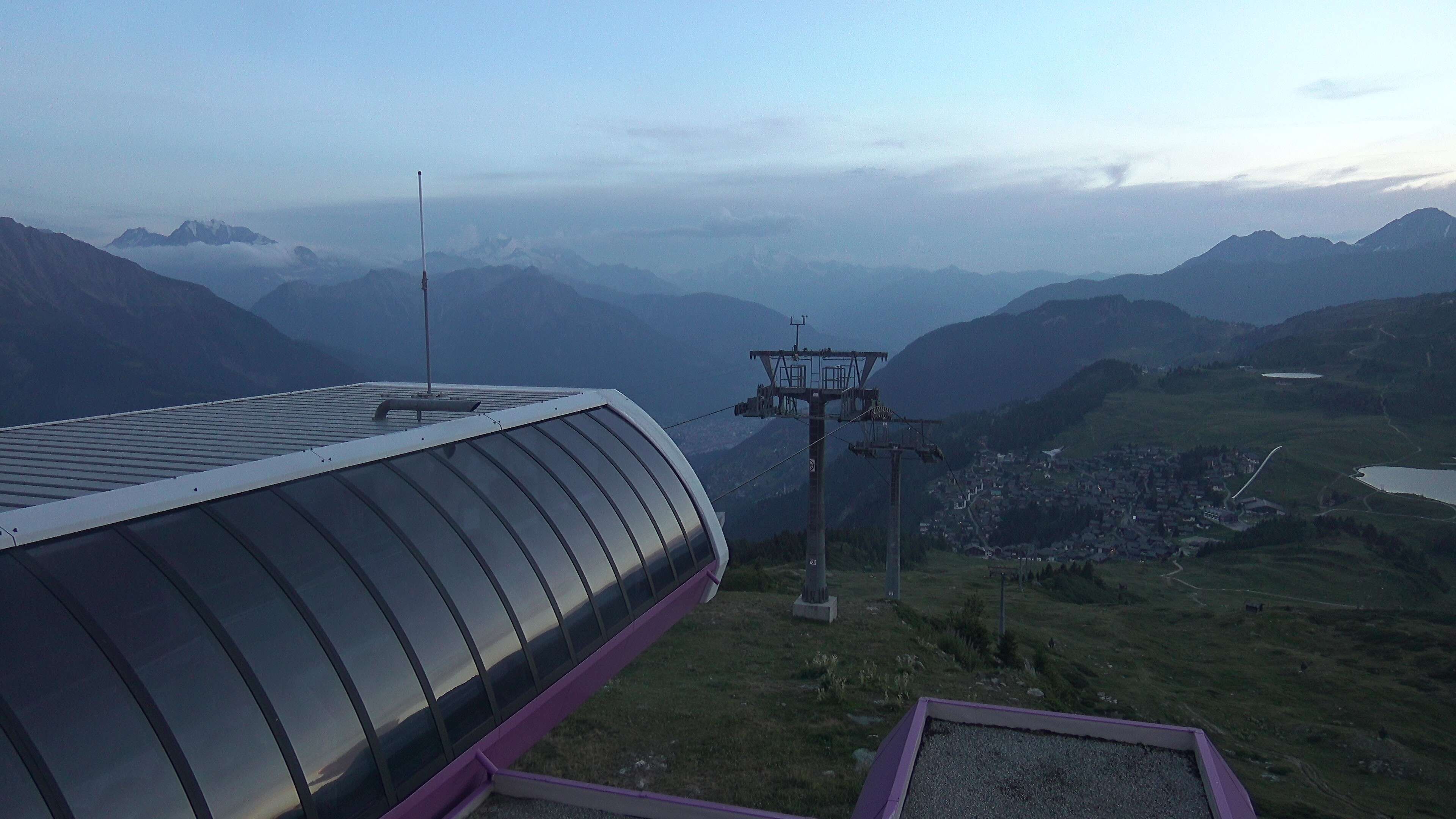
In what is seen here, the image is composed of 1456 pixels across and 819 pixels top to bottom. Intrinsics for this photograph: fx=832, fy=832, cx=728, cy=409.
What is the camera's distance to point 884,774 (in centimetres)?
1167

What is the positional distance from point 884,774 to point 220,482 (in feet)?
30.6

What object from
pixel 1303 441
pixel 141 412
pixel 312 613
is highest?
pixel 141 412

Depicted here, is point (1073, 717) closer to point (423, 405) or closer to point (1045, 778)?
point (1045, 778)

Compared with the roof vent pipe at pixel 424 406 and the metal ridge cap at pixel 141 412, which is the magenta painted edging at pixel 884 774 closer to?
the roof vent pipe at pixel 424 406

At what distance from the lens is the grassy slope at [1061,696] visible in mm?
18078

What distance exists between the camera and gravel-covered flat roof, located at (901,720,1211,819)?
1018 cm

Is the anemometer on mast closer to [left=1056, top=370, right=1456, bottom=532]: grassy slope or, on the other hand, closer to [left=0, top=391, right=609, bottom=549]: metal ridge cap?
[left=0, top=391, right=609, bottom=549]: metal ridge cap

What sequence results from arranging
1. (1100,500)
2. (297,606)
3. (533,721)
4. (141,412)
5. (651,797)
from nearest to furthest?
(297,606) < (651,797) < (533,721) < (141,412) < (1100,500)

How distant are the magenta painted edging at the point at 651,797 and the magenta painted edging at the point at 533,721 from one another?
0.41 metres

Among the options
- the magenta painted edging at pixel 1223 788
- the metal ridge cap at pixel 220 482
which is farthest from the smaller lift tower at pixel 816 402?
the magenta painted edging at pixel 1223 788

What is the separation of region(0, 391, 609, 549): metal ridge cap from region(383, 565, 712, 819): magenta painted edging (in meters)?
4.05

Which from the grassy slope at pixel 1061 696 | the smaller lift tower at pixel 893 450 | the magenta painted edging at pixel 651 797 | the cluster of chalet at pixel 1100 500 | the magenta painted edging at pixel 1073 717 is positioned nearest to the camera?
the magenta painted edging at pixel 651 797

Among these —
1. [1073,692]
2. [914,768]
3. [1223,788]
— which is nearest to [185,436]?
[914,768]

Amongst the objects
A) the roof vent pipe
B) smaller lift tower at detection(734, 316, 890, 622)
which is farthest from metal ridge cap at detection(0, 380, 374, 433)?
smaller lift tower at detection(734, 316, 890, 622)
